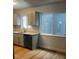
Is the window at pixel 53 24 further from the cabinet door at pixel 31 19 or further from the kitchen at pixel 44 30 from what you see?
the cabinet door at pixel 31 19

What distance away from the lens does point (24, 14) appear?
606 centimetres

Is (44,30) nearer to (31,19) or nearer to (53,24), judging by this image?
Answer: (53,24)

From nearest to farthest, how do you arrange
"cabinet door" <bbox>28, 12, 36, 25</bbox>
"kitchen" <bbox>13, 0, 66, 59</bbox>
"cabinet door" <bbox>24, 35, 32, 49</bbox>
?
"kitchen" <bbox>13, 0, 66, 59</bbox> → "cabinet door" <bbox>24, 35, 32, 49</bbox> → "cabinet door" <bbox>28, 12, 36, 25</bbox>

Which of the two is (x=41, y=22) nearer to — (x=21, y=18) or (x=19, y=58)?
(x=21, y=18)

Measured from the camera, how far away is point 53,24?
4910 millimetres

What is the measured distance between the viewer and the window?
463 cm

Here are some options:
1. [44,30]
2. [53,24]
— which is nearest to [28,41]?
[44,30]

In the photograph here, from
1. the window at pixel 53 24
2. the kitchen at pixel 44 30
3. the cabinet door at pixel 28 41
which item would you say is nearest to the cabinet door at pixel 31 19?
the kitchen at pixel 44 30

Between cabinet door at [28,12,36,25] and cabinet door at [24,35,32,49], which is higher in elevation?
cabinet door at [28,12,36,25]

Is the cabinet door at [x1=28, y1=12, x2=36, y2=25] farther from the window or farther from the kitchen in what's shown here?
the window

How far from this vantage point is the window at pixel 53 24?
4.63 m

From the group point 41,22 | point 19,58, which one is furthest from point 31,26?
point 19,58

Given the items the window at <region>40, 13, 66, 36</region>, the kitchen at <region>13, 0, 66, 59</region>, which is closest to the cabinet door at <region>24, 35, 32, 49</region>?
the kitchen at <region>13, 0, 66, 59</region>

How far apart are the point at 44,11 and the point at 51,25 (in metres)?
0.86
